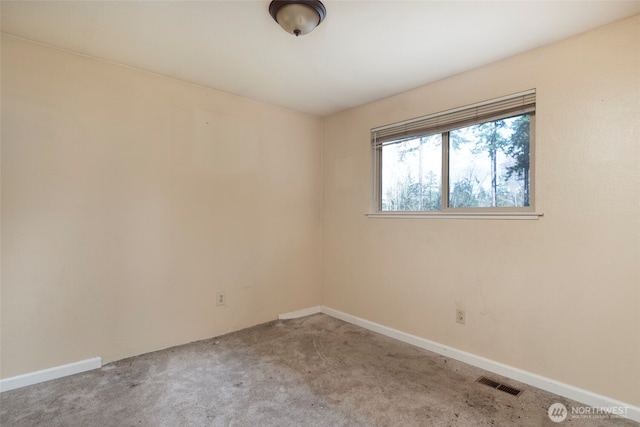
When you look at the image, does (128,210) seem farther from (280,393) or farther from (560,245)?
(560,245)

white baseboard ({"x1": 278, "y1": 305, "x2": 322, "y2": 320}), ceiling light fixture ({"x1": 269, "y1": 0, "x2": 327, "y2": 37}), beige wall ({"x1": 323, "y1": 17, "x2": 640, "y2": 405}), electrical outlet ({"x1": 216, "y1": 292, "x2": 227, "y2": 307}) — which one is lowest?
white baseboard ({"x1": 278, "y1": 305, "x2": 322, "y2": 320})

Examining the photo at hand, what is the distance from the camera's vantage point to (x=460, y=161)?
2.51m

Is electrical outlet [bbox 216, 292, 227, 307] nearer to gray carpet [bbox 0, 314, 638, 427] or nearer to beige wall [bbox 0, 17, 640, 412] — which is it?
beige wall [bbox 0, 17, 640, 412]

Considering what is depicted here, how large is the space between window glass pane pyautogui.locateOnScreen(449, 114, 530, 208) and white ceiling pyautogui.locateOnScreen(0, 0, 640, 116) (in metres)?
0.49

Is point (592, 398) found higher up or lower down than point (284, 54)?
lower down

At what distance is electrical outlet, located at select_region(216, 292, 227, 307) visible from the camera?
2832 mm

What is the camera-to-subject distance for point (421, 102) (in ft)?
8.79

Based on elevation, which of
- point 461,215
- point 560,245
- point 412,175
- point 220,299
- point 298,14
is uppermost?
point 298,14

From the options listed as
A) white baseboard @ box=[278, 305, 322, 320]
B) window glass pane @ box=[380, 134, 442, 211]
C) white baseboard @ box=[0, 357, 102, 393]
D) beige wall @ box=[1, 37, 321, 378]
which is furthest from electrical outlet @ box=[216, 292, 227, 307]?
window glass pane @ box=[380, 134, 442, 211]

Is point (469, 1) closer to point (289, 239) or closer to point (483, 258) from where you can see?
point (483, 258)

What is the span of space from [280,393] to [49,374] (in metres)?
1.55

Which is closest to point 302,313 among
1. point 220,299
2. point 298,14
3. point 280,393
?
point 220,299

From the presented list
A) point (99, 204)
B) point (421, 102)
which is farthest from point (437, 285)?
point (99, 204)

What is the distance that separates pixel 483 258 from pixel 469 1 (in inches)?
64.8
